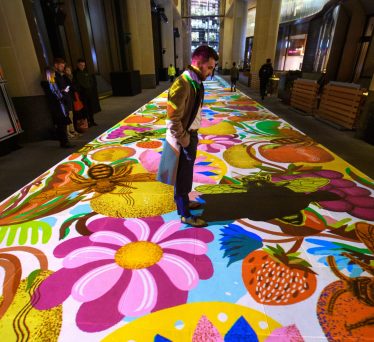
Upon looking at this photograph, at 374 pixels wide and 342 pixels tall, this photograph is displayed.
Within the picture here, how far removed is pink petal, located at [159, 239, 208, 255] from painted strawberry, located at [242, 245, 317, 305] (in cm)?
38

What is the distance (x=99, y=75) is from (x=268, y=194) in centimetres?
1191

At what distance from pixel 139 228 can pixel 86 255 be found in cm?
53

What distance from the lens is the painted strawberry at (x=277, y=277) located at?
168 centimetres

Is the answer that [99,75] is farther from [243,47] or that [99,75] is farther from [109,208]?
[243,47]

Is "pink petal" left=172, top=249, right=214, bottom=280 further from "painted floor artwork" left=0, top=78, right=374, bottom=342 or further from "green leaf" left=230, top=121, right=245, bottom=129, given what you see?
"green leaf" left=230, top=121, right=245, bottom=129

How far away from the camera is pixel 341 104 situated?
230 inches

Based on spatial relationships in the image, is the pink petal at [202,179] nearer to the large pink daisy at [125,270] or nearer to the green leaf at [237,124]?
the large pink daisy at [125,270]

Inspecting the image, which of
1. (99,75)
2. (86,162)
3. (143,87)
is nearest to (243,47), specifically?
(143,87)

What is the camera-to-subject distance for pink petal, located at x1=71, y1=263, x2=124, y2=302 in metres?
1.70

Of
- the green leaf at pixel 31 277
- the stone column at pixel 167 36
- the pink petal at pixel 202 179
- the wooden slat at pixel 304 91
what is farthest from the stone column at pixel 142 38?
the green leaf at pixel 31 277

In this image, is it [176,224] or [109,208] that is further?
[109,208]

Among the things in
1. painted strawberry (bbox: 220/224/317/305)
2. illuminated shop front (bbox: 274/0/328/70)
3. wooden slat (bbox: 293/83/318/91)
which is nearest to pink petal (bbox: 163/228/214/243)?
painted strawberry (bbox: 220/224/317/305)

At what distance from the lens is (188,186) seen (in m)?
2.17

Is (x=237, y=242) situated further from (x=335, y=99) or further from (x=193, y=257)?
(x=335, y=99)
